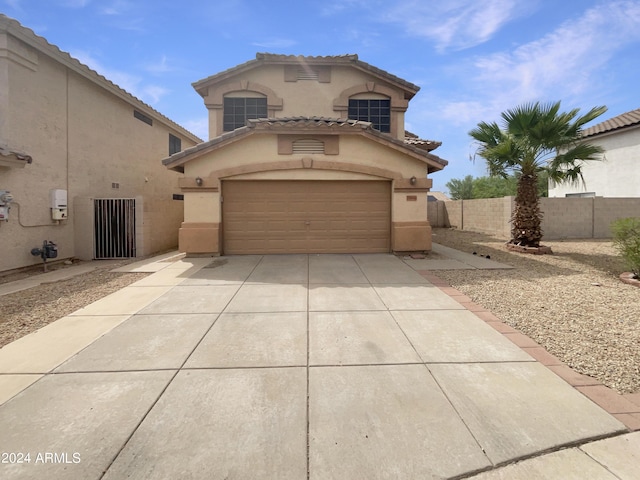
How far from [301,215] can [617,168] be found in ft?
70.0

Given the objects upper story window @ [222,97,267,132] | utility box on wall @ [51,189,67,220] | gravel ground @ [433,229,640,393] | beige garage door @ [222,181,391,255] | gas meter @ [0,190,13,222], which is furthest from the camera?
upper story window @ [222,97,267,132]

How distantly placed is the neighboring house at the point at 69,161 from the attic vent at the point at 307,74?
23.3 ft

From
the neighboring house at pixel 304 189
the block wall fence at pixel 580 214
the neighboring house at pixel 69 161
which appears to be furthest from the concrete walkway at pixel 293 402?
the block wall fence at pixel 580 214

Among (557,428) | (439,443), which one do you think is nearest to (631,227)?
(557,428)

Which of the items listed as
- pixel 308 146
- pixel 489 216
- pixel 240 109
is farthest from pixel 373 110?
pixel 489 216

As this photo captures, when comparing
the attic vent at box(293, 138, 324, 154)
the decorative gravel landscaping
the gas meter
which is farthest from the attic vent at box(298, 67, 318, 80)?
the gas meter

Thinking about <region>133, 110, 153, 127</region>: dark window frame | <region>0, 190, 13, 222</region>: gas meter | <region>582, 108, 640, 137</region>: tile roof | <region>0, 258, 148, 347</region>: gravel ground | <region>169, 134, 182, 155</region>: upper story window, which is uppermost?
<region>582, 108, 640, 137</region>: tile roof

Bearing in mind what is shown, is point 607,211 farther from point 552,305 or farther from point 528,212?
point 552,305

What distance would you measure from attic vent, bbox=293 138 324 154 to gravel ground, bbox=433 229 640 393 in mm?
5291

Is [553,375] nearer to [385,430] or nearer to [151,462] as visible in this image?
[385,430]

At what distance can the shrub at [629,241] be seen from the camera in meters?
7.68

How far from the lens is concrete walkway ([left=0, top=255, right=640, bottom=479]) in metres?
2.53

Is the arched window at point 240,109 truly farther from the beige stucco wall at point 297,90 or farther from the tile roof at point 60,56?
the tile roof at point 60,56

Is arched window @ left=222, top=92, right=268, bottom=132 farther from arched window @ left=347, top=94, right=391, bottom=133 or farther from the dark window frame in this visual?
the dark window frame
